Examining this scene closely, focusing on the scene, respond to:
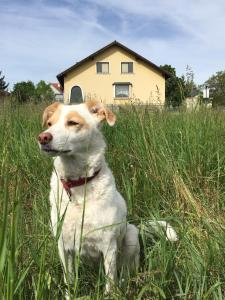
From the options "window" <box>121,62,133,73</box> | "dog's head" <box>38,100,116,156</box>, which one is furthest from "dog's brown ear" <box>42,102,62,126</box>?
"window" <box>121,62,133,73</box>

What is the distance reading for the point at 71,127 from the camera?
120 inches

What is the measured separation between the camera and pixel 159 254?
2.58 metres

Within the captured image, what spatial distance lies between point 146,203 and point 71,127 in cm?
102

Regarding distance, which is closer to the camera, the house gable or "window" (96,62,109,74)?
the house gable

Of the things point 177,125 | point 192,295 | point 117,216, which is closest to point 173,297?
point 192,295

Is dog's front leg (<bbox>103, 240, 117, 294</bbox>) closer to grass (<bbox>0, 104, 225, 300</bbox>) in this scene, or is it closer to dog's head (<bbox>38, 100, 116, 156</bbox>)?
grass (<bbox>0, 104, 225, 300</bbox>)

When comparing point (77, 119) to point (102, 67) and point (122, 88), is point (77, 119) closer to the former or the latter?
point (122, 88)

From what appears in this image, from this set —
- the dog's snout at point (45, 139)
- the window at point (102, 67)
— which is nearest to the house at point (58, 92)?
the window at point (102, 67)

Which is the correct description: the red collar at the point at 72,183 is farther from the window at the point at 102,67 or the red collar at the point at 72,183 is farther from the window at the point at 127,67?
the window at the point at 127,67

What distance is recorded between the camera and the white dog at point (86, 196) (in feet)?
9.46

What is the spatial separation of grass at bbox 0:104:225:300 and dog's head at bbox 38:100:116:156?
0.28 metres

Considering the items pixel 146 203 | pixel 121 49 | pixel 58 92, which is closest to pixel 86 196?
pixel 146 203

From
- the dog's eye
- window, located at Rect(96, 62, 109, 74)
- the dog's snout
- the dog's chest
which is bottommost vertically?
the dog's chest

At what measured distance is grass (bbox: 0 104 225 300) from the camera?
6.70ft
